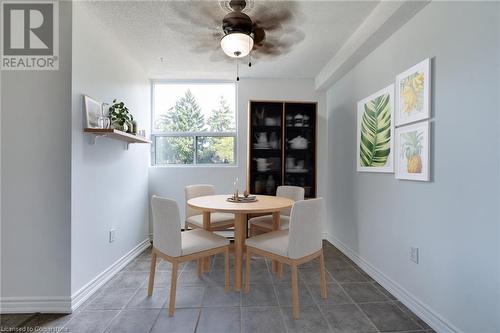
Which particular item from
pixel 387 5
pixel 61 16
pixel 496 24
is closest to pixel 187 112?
pixel 61 16

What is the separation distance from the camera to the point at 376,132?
2488 millimetres

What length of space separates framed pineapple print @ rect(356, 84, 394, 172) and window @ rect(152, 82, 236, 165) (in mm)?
1870

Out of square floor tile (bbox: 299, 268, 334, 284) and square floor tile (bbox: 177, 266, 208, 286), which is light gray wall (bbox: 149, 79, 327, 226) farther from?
square floor tile (bbox: 299, 268, 334, 284)

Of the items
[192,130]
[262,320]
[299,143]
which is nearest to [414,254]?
[262,320]

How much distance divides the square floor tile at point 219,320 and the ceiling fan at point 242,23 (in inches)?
82.5

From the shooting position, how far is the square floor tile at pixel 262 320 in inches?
67.9

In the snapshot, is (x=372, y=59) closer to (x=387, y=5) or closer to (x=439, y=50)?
(x=387, y=5)

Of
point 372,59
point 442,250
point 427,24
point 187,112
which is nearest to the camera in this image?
point 442,250

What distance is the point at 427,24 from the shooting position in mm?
1817

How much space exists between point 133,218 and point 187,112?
68.5 inches

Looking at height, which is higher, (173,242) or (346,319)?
(173,242)

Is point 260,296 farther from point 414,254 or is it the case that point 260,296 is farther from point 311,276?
point 414,254

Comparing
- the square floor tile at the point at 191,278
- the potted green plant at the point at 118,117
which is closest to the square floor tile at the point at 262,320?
the square floor tile at the point at 191,278

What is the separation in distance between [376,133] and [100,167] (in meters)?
2.70
